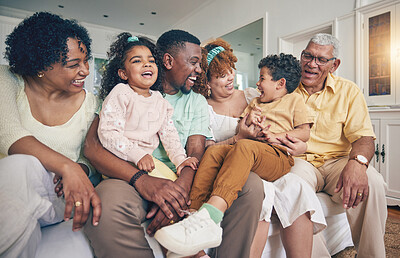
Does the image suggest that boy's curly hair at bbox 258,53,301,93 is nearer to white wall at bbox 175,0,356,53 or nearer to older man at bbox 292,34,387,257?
older man at bbox 292,34,387,257

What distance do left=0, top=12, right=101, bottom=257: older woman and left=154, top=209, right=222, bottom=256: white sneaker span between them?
160 mm

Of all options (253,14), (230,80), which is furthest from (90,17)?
(253,14)

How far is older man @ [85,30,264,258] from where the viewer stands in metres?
0.56

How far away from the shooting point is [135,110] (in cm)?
76

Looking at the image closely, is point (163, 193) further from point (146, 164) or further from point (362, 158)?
point (362, 158)

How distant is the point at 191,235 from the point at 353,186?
614 mm

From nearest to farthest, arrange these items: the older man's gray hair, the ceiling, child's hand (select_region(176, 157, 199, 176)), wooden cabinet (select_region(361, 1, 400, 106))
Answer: child's hand (select_region(176, 157, 199, 176))
the ceiling
the older man's gray hair
wooden cabinet (select_region(361, 1, 400, 106))

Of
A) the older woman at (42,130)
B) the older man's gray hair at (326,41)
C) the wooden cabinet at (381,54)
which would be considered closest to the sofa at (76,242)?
the older woman at (42,130)

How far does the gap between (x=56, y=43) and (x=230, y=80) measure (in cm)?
70

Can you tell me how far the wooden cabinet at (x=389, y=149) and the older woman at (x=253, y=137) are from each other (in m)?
1.28

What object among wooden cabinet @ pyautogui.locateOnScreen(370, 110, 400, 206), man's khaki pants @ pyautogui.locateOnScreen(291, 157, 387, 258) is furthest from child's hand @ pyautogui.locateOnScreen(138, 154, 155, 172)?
wooden cabinet @ pyautogui.locateOnScreen(370, 110, 400, 206)

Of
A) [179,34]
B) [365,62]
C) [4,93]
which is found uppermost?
[365,62]

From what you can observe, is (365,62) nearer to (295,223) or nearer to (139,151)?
(295,223)

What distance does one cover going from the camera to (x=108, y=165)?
687 mm
